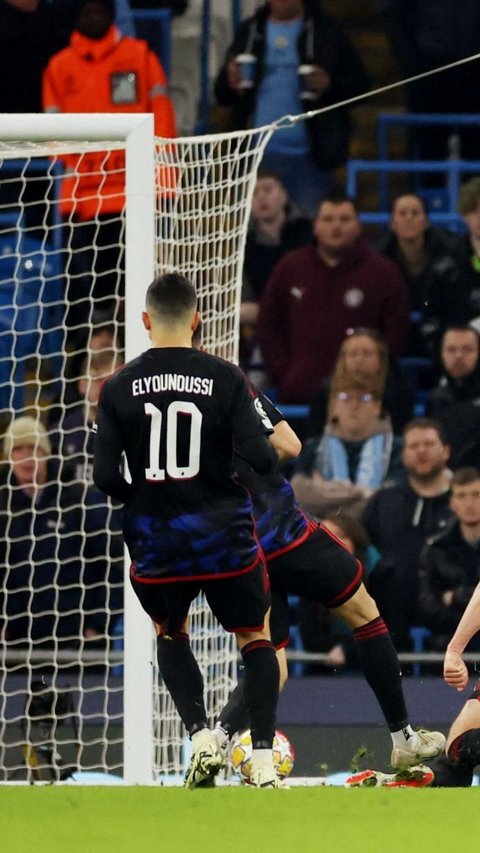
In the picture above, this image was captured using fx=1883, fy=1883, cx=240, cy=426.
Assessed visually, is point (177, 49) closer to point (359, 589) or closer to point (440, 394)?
point (440, 394)

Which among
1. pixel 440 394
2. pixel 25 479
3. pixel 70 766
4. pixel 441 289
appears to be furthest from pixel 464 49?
pixel 70 766

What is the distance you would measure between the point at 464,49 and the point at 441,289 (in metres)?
1.64

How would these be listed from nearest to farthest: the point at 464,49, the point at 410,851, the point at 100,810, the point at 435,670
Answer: the point at 410,851 < the point at 100,810 < the point at 435,670 < the point at 464,49

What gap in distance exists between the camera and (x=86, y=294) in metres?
10.8

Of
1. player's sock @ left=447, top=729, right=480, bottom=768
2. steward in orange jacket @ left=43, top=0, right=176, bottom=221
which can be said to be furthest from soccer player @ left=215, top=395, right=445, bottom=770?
steward in orange jacket @ left=43, top=0, right=176, bottom=221

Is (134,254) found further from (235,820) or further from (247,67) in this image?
(247,67)

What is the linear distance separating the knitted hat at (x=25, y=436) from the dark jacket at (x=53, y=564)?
0.18 metres

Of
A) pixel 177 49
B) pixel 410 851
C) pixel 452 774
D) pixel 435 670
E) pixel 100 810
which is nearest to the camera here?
pixel 410 851

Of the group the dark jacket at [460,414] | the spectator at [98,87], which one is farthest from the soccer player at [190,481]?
the spectator at [98,87]

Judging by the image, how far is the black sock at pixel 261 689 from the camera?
18.3 feet

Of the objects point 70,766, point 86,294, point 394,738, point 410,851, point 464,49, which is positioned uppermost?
point 464,49

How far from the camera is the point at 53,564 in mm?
8703

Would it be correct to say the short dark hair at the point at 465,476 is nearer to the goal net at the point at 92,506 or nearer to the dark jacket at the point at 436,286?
the dark jacket at the point at 436,286

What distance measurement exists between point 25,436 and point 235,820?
4.27 metres
